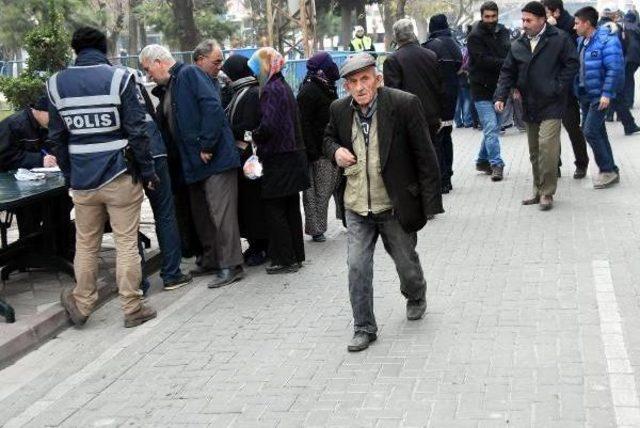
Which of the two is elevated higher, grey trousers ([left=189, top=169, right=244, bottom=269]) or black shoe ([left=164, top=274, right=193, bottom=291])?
grey trousers ([left=189, top=169, right=244, bottom=269])

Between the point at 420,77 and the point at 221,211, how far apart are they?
3137mm

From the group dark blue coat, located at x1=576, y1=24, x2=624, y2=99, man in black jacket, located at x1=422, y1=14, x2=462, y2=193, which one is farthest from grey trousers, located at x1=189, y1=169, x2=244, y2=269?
dark blue coat, located at x1=576, y1=24, x2=624, y2=99

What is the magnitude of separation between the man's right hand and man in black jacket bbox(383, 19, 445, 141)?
439 cm

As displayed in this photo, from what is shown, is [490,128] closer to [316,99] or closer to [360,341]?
[316,99]

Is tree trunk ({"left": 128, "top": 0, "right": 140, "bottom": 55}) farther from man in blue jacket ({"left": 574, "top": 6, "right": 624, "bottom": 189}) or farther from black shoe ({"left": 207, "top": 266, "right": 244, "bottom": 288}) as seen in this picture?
black shoe ({"left": 207, "top": 266, "right": 244, "bottom": 288})

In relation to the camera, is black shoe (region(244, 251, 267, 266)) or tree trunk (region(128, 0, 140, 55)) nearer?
black shoe (region(244, 251, 267, 266))

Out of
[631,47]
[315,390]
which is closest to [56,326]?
[315,390]

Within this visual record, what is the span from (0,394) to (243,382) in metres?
1.48

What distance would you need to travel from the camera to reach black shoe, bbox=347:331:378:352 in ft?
18.8

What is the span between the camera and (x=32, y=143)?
8.30 m

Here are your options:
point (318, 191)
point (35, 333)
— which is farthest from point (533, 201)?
point (35, 333)

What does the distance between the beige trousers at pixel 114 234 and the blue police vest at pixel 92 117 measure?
106mm

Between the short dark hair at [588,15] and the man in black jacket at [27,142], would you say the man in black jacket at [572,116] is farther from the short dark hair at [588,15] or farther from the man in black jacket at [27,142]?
the man in black jacket at [27,142]

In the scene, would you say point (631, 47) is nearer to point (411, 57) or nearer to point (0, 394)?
point (411, 57)
